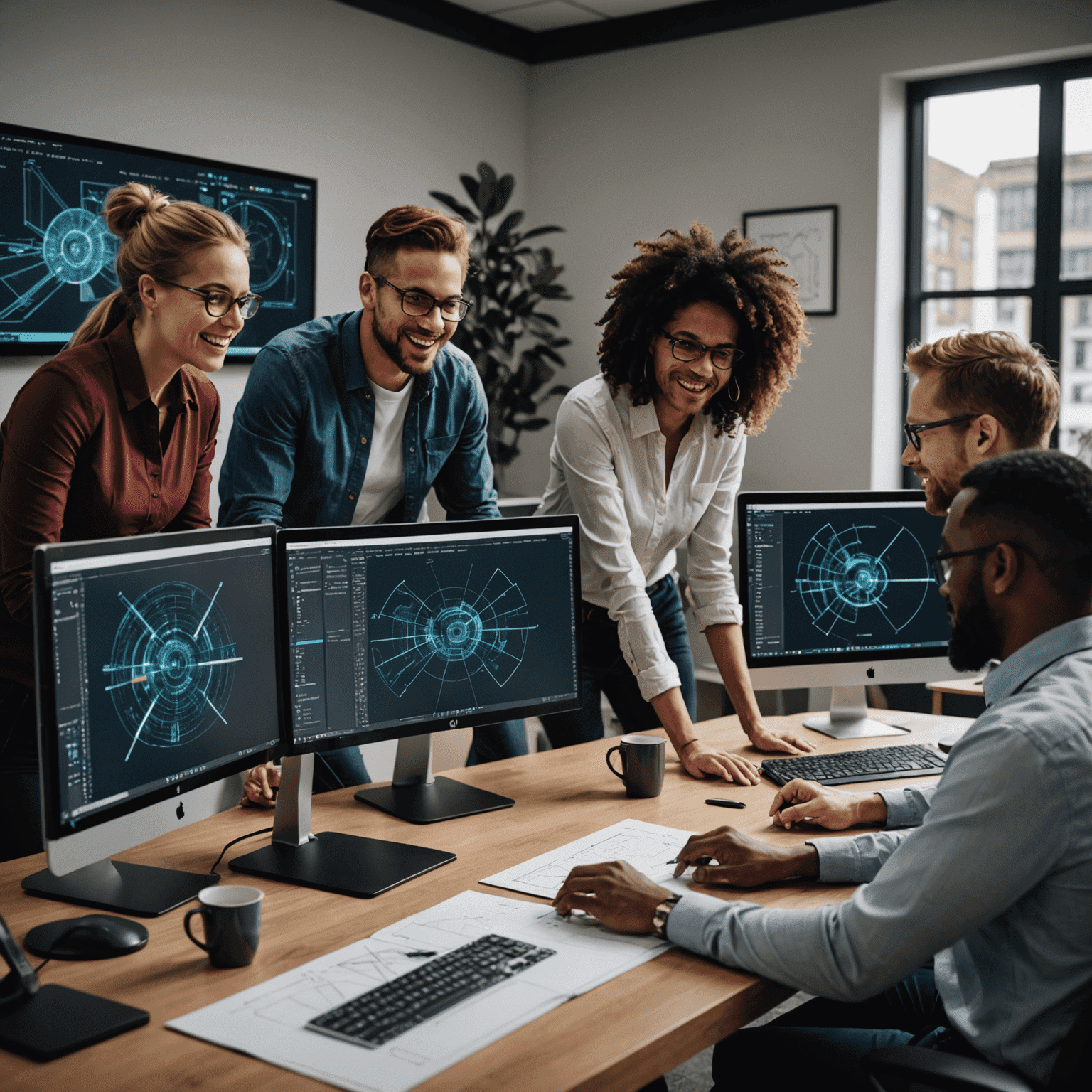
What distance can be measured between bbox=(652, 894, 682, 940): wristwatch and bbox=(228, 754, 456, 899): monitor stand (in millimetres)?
348

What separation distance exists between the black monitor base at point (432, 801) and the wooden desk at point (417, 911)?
19 millimetres

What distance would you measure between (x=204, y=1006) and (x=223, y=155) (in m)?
3.41

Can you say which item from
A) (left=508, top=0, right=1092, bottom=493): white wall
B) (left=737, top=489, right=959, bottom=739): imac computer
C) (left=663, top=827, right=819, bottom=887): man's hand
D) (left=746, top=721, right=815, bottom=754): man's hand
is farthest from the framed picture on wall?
(left=663, top=827, right=819, bottom=887): man's hand

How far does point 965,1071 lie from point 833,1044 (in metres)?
0.33

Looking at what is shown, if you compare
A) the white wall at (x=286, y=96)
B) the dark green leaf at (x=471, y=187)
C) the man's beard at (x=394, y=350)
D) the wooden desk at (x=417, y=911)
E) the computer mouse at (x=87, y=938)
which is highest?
the white wall at (x=286, y=96)

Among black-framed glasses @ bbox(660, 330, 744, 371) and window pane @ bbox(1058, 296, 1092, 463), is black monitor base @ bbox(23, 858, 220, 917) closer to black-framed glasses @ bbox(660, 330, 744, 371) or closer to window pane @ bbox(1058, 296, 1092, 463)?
black-framed glasses @ bbox(660, 330, 744, 371)

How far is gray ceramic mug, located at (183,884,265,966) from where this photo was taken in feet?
4.09

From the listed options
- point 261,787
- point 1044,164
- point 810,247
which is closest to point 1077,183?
point 1044,164

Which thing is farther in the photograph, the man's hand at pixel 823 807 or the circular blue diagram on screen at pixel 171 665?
the man's hand at pixel 823 807

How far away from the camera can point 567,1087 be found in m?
1.04

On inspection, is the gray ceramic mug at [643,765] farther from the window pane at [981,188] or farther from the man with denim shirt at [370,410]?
the window pane at [981,188]

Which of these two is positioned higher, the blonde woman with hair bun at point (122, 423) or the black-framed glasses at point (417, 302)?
the black-framed glasses at point (417, 302)

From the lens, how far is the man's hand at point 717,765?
1969 mm

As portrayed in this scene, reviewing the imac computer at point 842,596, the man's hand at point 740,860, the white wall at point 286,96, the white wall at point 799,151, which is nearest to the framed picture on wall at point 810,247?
the white wall at point 799,151
